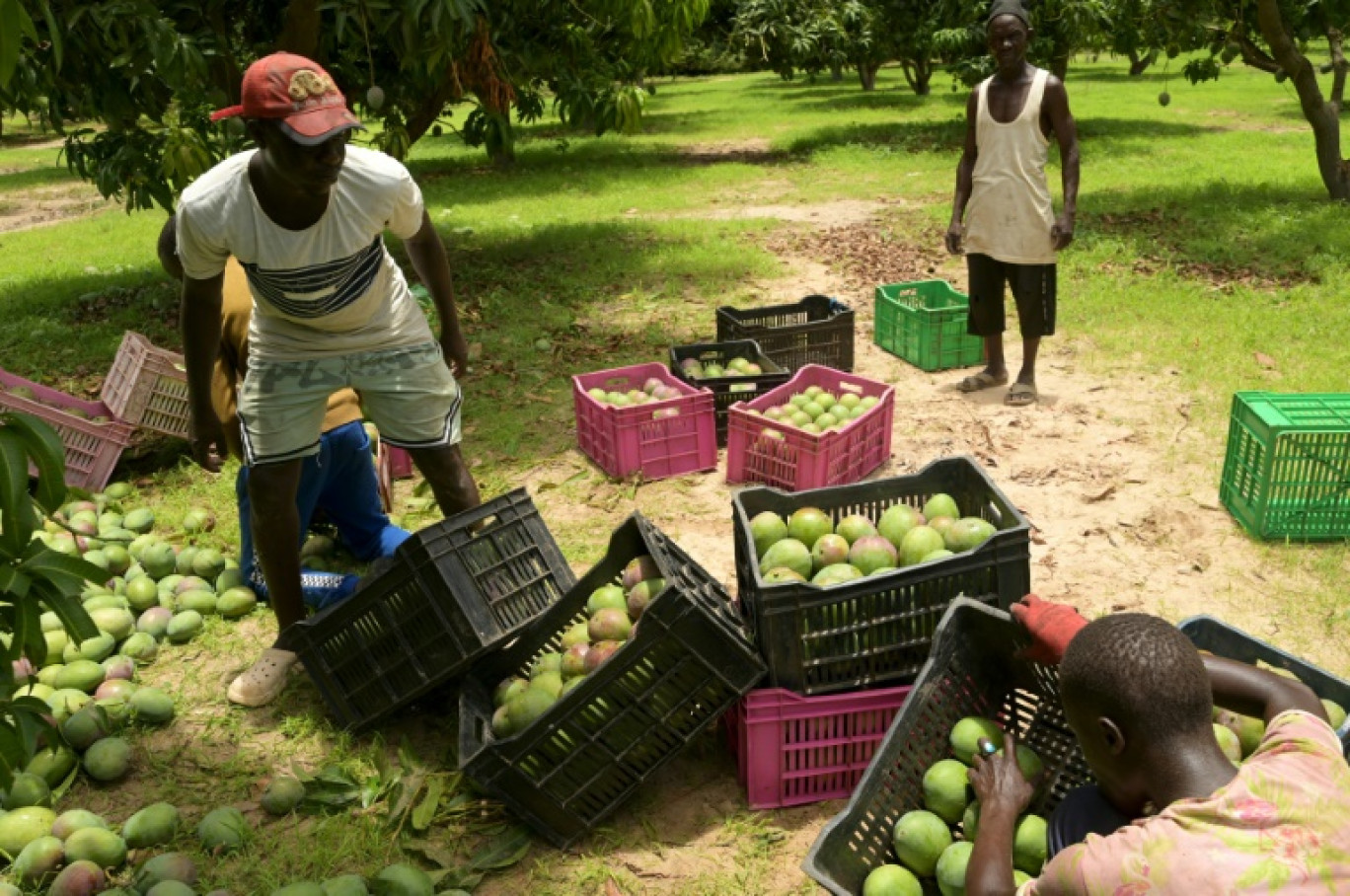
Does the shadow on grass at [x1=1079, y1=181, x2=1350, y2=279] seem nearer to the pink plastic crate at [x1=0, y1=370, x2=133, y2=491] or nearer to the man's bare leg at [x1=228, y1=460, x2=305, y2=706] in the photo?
the man's bare leg at [x1=228, y1=460, x2=305, y2=706]

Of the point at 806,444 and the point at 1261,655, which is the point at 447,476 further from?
the point at 1261,655

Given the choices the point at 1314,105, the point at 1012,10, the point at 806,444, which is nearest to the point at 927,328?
the point at 1012,10

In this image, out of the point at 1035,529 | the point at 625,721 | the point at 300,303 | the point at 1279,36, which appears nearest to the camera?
the point at 625,721

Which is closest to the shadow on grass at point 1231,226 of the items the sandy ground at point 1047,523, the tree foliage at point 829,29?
the sandy ground at point 1047,523

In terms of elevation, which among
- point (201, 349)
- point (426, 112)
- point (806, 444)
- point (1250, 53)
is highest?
point (1250, 53)

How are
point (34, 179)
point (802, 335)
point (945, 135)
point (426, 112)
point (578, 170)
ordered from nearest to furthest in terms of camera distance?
point (802, 335), point (426, 112), point (578, 170), point (945, 135), point (34, 179)

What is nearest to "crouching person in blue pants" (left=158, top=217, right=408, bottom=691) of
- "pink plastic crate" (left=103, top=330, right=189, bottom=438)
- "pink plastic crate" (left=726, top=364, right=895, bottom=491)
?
"pink plastic crate" (left=103, top=330, right=189, bottom=438)

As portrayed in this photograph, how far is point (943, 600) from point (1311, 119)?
1070 centimetres

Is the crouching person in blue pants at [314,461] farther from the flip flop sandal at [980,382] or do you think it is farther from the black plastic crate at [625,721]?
the flip flop sandal at [980,382]

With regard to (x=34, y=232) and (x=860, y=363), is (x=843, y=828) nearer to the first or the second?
(x=860, y=363)

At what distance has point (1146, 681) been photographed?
1.88m

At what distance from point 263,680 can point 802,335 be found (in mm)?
3761

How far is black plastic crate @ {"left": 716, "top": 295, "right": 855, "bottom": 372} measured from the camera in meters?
6.38

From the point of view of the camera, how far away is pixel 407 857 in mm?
3047
